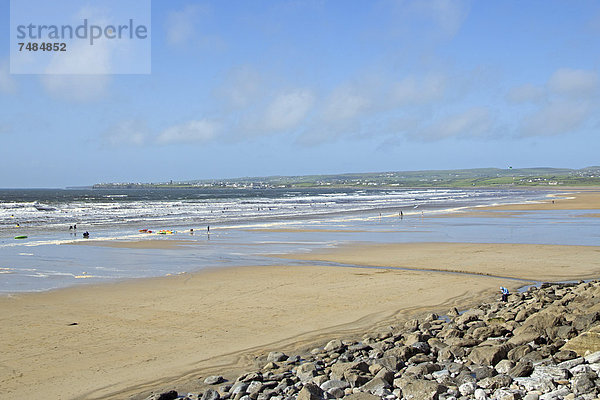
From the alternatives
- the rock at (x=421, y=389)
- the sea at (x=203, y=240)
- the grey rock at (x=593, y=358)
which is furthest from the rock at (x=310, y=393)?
the sea at (x=203, y=240)

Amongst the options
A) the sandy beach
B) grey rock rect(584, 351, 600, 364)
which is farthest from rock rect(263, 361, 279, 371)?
grey rock rect(584, 351, 600, 364)

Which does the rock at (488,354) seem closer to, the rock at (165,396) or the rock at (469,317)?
the rock at (469,317)

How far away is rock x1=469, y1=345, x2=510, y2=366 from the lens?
370 inches

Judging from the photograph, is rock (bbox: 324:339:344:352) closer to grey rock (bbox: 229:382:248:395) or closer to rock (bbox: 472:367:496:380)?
grey rock (bbox: 229:382:248:395)

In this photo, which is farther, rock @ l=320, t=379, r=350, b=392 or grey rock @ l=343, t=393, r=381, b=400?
rock @ l=320, t=379, r=350, b=392

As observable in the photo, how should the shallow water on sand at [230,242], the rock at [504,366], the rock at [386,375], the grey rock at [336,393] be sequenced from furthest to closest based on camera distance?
the shallow water on sand at [230,242], the rock at [504,366], the rock at [386,375], the grey rock at [336,393]

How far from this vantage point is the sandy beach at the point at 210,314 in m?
10.1

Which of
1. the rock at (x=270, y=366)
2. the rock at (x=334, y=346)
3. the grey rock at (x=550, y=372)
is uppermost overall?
the grey rock at (x=550, y=372)

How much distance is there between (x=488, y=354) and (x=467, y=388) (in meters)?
1.48

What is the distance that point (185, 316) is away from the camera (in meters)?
14.1

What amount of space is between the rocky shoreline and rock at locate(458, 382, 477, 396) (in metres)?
0.02

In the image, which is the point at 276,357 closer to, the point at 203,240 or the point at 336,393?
the point at 336,393

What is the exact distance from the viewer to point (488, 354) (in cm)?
950

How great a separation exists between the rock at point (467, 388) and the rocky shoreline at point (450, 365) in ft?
0.05
